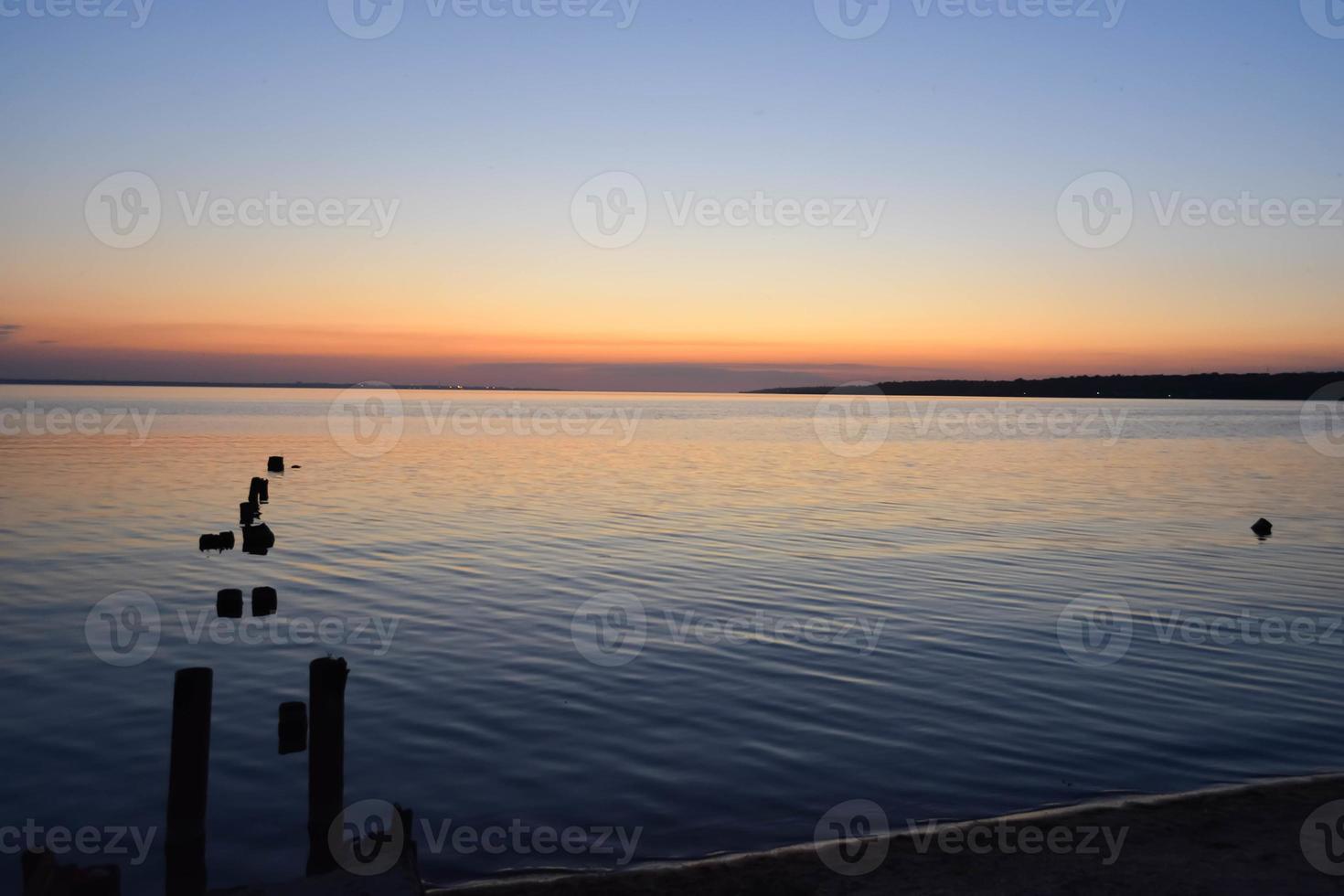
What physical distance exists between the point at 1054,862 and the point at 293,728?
27.7 feet

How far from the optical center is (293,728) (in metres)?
12.0

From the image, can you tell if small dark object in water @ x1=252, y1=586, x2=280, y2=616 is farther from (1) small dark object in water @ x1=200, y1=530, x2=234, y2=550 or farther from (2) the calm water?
(1) small dark object in water @ x1=200, y1=530, x2=234, y2=550

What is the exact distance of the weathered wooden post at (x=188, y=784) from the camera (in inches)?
344

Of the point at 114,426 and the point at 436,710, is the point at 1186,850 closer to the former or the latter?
the point at 436,710

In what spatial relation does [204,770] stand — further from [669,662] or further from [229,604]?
[229,604]

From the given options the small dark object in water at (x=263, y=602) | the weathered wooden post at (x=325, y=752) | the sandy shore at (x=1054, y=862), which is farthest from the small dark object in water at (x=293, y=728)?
the small dark object in water at (x=263, y=602)

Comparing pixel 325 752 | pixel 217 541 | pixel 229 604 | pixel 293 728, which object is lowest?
pixel 293 728

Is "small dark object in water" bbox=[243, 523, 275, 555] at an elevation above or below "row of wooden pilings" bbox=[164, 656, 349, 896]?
above

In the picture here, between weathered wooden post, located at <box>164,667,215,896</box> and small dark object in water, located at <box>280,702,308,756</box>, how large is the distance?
2.20 m

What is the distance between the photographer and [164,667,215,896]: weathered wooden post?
873cm

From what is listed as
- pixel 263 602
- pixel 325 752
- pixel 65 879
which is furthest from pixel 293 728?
pixel 263 602

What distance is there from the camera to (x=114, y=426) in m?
95.2

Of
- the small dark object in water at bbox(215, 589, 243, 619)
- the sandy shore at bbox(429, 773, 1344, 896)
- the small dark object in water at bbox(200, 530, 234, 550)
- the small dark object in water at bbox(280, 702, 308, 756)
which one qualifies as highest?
the small dark object in water at bbox(200, 530, 234, 550)

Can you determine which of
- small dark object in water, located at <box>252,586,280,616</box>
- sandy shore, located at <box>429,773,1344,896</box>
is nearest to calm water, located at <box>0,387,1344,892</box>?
small dark object in water, located at <box>252,586,280,616</box>
